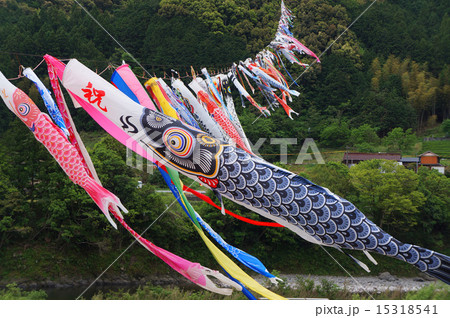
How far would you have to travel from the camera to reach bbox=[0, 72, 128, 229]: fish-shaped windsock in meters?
5.53

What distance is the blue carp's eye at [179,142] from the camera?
516 cm

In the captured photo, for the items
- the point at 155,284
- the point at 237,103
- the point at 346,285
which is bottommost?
the point at 155,284

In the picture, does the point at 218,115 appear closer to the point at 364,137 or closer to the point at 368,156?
the point at 368,156

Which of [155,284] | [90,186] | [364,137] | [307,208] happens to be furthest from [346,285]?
[90,186]

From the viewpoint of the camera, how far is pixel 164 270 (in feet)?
47.0

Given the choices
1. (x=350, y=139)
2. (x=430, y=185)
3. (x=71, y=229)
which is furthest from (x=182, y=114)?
(x=350, y=139)

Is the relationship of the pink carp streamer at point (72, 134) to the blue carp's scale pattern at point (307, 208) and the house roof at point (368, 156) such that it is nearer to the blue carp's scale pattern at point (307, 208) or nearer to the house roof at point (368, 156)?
the blue carp's scale pattern at point (307, 208)

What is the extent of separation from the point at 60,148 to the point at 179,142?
1652 mm

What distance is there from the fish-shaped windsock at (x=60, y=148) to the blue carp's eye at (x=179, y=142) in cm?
92

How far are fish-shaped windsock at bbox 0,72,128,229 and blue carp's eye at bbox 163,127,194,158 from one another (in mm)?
923

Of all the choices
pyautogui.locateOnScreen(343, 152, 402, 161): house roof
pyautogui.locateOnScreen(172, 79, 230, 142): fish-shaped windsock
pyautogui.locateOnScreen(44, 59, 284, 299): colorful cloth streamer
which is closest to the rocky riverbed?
pyautogui.locateOnScreen(343, 152, 402, 161): house roof

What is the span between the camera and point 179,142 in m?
5.17

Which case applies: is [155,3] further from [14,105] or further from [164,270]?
[14,105]

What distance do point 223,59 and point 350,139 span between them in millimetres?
8020
